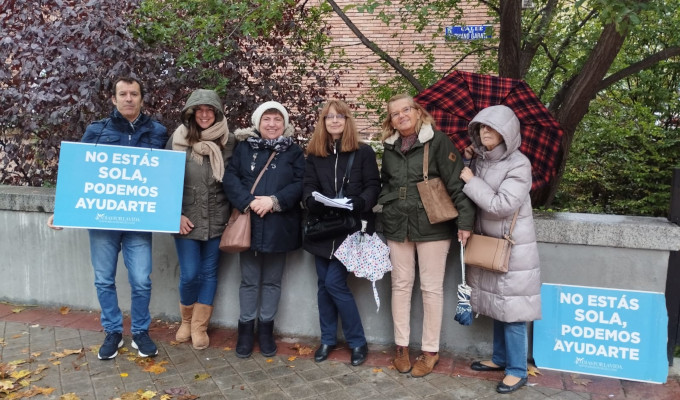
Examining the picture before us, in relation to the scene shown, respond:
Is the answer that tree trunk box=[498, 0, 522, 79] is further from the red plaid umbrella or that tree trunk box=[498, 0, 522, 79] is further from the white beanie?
the white beanie

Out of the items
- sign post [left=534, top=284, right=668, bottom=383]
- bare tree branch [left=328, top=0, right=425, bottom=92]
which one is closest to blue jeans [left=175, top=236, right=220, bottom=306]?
sign post [left=534, top=284, right=668, bottom=383]

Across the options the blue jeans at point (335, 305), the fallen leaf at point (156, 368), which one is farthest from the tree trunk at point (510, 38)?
the fallen leaf at point (156, 368)

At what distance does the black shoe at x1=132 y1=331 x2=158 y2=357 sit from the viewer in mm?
4258

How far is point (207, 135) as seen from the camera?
4188 millimetres

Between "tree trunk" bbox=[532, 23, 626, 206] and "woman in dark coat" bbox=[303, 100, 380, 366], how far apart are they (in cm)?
212

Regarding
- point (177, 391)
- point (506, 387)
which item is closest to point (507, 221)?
point (506, 387)

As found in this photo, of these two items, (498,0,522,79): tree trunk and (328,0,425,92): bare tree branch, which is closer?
(498,0,522,79): tree trunk

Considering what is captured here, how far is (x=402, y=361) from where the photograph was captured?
13.4 feet

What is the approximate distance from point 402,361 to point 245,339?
3.95 ft

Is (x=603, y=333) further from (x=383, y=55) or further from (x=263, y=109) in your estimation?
(x=383, y=55)

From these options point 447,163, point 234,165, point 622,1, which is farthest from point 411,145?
point 622,1

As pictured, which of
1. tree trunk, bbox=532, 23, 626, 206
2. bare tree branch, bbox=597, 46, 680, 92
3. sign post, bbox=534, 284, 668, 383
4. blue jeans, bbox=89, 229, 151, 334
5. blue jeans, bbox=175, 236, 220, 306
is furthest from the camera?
bare tree branch, bbox=597, 46, 680, 92

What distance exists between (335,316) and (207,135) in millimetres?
1647

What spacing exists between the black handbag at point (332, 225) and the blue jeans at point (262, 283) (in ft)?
1.56
